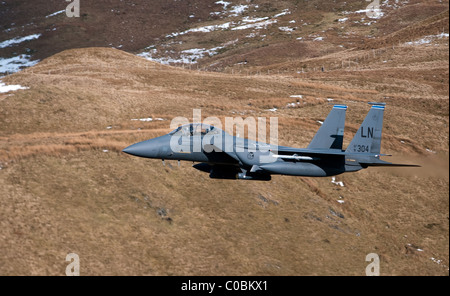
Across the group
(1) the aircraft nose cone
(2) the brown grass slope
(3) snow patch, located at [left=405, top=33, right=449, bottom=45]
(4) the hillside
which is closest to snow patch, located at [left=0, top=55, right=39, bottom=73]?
(4) the hillside

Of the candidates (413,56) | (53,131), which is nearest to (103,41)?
(413,56)

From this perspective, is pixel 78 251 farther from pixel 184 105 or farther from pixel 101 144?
pixel 184 105

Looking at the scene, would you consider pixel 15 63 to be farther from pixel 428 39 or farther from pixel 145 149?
pixel 145 149

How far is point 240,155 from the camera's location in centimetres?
2747

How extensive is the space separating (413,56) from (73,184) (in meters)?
84.4

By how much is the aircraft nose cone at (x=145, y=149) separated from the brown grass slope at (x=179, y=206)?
830 cm

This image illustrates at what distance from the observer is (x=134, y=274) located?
3011cm

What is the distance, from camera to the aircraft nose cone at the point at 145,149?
26.4 metres

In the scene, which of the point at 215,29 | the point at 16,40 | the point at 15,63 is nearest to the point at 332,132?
the point at 15,63

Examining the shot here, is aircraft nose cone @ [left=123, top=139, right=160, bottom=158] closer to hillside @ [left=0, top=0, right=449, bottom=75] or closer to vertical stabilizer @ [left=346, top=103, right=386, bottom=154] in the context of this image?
vertical stabilizer @ [left=346, top=103, right=386, bottom=154]

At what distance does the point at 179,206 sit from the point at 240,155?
38.0 ft

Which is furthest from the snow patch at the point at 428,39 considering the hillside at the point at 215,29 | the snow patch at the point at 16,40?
the snow patch at the point at 16,40

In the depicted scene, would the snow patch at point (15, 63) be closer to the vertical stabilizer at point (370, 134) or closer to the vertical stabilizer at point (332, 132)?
the vertical stabilizer at point (332, 132)
